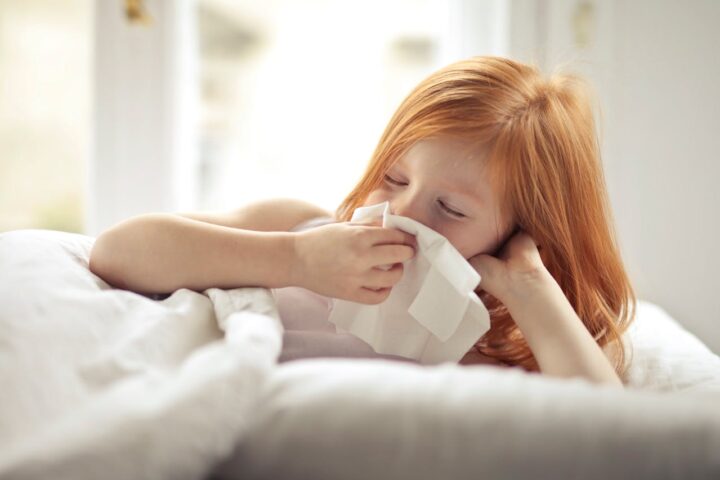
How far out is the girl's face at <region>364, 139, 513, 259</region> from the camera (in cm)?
83

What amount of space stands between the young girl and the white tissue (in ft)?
0.08

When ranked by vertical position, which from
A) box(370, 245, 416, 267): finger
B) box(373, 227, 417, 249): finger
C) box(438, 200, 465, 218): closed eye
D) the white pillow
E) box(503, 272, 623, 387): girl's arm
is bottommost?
the white pillow

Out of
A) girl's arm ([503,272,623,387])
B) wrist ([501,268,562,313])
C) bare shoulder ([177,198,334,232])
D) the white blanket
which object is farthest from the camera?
bare shoulder ([177,198,334,232])

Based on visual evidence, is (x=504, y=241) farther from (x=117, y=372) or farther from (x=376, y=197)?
(x=117, y=372)

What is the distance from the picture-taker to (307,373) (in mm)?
492

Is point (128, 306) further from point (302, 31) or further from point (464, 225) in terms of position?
point (302, 31)

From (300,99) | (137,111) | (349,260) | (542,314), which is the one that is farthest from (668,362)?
(137,111)

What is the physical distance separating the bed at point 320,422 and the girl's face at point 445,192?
0.35m

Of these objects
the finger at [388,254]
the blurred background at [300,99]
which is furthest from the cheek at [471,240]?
the blurred background at [300,99]

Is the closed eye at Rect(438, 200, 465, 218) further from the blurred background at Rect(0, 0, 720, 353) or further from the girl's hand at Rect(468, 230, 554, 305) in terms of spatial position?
the blurred background at Rect(0, 0, 720, 353)

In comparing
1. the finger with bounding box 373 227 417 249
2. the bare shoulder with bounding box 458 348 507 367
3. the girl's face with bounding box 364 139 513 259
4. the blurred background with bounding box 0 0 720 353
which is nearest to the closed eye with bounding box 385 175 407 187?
the girl's face with bounding box 364 139 513 259

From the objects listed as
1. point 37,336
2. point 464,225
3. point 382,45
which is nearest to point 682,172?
point 382,45

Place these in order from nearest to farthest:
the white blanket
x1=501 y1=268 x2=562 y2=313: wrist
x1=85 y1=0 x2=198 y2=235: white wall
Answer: the white blanket < x1=501 y1=268 x2=562 y2=313: wrist < x1=85 y1=0 x2=198 y2=235: white wall

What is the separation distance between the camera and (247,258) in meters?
0.75
